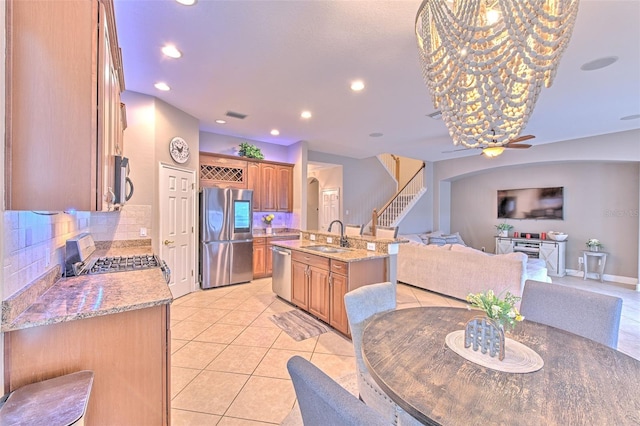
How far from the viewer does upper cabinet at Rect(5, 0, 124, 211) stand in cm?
110

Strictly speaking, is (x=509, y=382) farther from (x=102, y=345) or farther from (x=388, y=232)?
(x=388, y=232)

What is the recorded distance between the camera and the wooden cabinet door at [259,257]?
541cm

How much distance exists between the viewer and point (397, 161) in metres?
9.03

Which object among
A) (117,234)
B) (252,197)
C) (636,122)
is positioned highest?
(636,122)

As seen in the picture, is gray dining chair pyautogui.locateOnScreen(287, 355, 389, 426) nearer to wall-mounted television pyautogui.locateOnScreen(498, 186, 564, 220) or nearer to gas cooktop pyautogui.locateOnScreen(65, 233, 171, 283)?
gas cooktop pyautogui.locateOnScreen(65, 233, 171, 283)

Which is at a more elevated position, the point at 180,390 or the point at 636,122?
the point at 636,122

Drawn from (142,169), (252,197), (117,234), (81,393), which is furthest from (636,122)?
(117,234)

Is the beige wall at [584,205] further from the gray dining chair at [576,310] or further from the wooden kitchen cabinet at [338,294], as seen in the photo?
the wooden kitchen cabinet at [338,294]

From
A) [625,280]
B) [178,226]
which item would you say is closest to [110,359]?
[178,226]

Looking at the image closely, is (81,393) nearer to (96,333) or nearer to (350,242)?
(96,333)

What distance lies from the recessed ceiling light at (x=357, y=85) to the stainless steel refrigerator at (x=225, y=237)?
2.74 meters

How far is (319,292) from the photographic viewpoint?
3.41 m

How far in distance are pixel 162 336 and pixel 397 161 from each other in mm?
8584

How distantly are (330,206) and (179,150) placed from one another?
4688 mm
